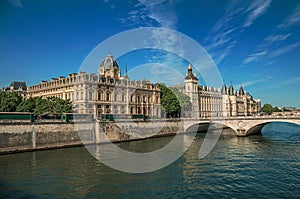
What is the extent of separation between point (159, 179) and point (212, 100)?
348 feet

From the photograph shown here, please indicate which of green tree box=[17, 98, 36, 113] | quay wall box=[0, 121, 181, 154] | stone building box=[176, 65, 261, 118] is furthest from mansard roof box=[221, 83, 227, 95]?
green tree box=[17, 98, 36, 113]

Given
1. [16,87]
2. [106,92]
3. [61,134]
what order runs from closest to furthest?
[61,134], [106,92], [16,87]

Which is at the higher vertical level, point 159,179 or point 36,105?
point 36,105

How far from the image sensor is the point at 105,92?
62.7 m

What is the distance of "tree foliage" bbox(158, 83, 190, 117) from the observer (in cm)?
7562

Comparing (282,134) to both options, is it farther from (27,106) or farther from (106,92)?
(27,106)

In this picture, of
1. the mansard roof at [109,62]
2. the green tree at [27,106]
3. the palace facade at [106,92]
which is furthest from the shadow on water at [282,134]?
the green tree at [27,106]

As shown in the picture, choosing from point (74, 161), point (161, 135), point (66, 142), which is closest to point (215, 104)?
point (161, 135)

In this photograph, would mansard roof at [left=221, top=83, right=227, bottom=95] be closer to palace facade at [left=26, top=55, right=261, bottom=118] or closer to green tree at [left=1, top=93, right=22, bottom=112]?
palace facade at [left=26, top=55, right=261, bottom=118]

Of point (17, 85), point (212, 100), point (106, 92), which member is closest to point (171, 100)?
point (106, 92)

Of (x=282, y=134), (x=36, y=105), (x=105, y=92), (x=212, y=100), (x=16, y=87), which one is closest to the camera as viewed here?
(x=36, y=105)

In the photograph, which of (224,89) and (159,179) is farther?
(224,89)

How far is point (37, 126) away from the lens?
37.1m

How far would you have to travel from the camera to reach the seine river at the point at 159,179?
17688mm
